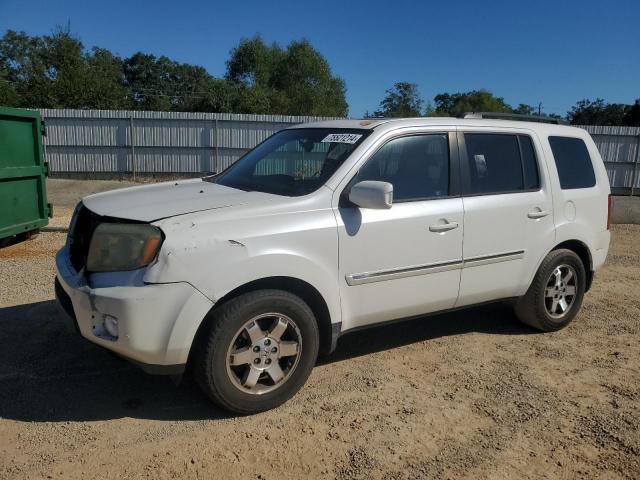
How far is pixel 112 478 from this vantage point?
112 inches

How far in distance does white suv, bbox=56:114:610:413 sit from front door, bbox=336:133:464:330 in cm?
1

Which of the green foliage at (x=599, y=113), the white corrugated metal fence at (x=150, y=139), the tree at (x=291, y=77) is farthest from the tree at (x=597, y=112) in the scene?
the white corrugated metal fence at (x=150, y=139)

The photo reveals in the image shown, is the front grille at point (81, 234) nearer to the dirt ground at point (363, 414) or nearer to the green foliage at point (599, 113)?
the dirt ground at point (363, 414)

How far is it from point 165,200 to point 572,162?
361 centimetres

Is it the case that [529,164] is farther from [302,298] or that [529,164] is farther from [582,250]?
[302,298]

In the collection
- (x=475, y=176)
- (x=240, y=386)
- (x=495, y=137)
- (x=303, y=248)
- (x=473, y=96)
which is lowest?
(x=240, y=386)

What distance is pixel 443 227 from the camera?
4.07 m

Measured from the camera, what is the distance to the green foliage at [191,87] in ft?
91.7

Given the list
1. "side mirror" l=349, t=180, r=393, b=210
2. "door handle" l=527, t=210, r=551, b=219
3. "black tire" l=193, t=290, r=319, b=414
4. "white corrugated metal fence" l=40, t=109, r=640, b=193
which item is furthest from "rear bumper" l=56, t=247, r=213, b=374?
"white corrugated metal fence" l=40, t=109, r=640, b=193

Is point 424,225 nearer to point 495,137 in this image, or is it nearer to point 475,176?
point 475,176

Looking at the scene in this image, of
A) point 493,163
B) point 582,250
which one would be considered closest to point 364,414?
point 493,163

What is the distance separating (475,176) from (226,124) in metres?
15.0

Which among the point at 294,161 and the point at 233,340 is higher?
the point at 294,161

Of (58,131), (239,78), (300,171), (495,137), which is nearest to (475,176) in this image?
Answer: (495,137)
